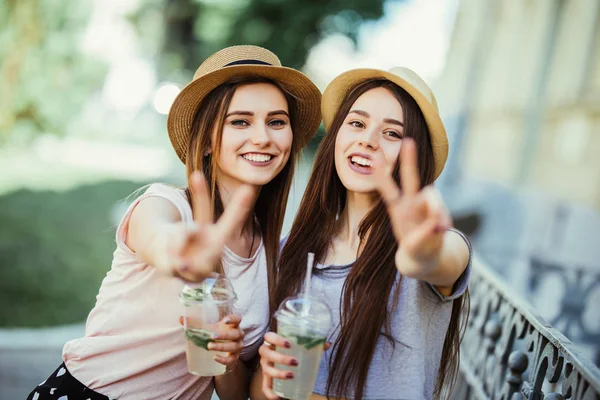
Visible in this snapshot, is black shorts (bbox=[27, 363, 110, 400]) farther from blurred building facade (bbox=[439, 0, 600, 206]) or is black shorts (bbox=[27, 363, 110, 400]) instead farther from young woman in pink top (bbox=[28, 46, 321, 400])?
blurred building facade (bbox=[439, 0, 600, 206])

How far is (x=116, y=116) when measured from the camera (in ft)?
130

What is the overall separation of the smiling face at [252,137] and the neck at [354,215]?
33 centimetres

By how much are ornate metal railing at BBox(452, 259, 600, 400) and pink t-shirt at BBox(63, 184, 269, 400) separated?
1.31 meters

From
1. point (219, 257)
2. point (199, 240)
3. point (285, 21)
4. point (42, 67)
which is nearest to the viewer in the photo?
point (199, 240)

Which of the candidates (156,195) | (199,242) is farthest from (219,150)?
(199,242)

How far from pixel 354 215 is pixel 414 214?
0.92 m

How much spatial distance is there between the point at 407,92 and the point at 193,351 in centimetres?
123

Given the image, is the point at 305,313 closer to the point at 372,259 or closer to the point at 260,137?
the point at 372,259

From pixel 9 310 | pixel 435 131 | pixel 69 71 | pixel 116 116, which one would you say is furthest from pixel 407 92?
pixel 116 116

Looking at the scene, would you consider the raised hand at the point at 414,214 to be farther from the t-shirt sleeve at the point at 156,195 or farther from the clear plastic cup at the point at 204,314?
the t-shirt sleeve at the point at 156,195

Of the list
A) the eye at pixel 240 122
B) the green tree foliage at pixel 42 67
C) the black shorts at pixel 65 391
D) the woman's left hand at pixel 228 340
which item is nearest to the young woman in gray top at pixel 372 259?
the woman's left hand at pixel 228 340

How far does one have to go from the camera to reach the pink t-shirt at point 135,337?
2328 mm

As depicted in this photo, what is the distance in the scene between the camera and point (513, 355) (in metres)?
2.60

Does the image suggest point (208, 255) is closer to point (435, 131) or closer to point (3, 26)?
point (435, 131)
